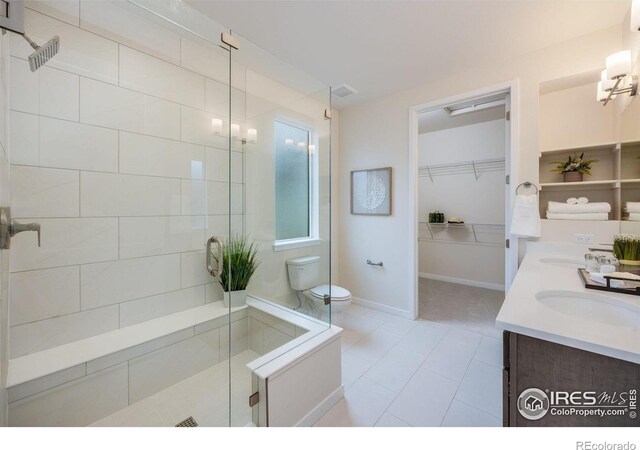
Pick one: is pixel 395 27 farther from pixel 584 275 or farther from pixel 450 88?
pixel 584 275

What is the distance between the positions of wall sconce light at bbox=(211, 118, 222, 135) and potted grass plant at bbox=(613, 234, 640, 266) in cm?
284

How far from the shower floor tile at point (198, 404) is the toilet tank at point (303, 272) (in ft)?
2.47

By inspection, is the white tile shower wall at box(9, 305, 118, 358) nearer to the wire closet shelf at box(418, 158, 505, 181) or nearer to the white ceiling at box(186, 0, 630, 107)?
the white ceiling at box(186, 0, 630, 107)

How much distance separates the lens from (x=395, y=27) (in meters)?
1.85

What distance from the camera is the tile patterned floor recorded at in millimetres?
1493

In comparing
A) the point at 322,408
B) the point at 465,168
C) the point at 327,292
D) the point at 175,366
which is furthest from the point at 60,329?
the point at 465,168

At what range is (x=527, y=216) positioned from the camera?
82.0 inches

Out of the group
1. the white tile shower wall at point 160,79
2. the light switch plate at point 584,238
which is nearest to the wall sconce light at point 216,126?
the white tile shower wall at point 160,79

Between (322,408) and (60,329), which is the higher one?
(60,329)

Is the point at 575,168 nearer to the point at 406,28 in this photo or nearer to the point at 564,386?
the point at 406,28

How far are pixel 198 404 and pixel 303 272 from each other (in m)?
1.19

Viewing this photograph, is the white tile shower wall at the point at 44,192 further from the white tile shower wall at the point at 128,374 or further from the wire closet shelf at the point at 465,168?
the wire closet shelf at the point at 465,168

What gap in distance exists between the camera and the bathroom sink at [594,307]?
1.00 meters

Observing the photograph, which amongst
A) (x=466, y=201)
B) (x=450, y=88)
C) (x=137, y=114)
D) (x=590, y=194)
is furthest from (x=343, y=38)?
(x=466, y=201)
